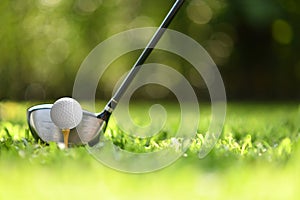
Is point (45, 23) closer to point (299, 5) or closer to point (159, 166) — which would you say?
point (299, 5)

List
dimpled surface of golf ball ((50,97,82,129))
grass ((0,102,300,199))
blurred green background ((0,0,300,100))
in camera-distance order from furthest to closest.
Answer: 1. blurred green background ((0,0,300,100))
2. dimpled surface of golf ball ((50,97,82,129))
3. grass ((0,102,300,199))

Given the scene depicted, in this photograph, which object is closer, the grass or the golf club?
the grass

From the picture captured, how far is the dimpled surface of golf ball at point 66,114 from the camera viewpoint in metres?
2.41

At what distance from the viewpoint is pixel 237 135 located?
2.88 metres

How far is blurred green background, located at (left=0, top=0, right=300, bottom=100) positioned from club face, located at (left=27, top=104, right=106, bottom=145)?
505 cm

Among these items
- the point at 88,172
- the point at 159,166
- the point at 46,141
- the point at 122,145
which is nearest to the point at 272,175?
the point at 159,166

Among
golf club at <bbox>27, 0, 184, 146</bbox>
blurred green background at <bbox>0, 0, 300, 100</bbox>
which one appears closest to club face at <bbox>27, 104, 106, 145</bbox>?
golf club at <bbox>27, 0, 184, 146</bbox>

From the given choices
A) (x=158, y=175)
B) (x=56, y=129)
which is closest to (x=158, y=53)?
(x=56, y=129)

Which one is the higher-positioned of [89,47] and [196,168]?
[196,168]

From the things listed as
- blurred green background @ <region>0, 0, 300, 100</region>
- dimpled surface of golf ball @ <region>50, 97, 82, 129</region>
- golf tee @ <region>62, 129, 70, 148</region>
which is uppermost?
dimpled surface of golf ball @ <region>50, 97, 82, 129</region>

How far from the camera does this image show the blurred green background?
25.0 feet

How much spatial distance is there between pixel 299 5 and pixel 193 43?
1298 mm

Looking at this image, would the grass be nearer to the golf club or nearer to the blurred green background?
the golf club

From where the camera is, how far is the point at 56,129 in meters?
2.49
